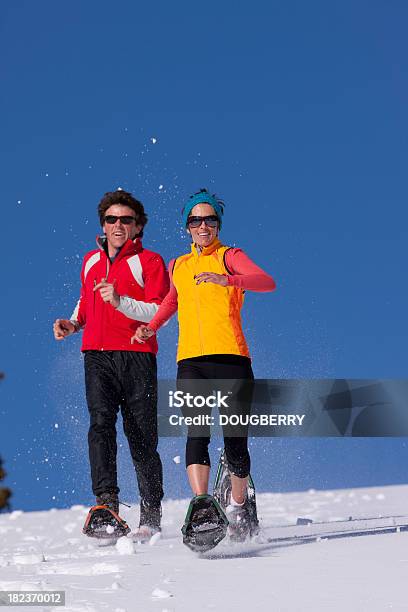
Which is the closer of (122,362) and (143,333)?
(143,333)

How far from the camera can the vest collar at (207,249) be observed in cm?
596

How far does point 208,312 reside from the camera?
18.9ft

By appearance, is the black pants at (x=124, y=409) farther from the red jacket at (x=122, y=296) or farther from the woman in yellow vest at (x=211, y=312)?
the woman in yellow vest at (x=211, y=312)

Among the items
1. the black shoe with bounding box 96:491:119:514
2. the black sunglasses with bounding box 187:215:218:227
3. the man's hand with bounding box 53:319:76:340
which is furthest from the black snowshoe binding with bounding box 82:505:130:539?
the black sunglasses with bounding box 187:215:218:227

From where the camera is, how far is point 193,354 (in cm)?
574

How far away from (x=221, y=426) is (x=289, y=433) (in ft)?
5.30

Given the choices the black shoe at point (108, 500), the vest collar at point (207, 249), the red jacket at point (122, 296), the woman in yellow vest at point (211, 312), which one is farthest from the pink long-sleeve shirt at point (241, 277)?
the black shoe at point (108, 500)

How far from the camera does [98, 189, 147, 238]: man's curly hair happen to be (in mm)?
7160

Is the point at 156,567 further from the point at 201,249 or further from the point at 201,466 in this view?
the point at 201,249

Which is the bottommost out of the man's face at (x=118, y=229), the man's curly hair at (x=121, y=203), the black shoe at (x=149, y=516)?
the black shoe at (x=149, y=516)

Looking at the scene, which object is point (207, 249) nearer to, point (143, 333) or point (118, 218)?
point (143, 333)

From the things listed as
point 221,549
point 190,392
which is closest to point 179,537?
point 221,549

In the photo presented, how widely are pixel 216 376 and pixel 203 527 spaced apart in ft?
3.13

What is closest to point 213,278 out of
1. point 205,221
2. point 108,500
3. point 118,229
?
point 205,221
